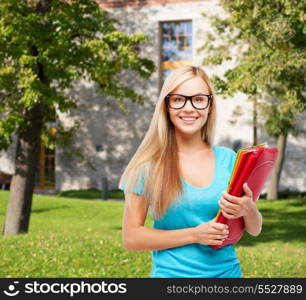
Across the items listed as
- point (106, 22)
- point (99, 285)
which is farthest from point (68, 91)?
point (99, 285)

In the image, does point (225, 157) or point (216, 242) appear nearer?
point (216, 242)

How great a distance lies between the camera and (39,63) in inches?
468

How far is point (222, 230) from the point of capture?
81.5 inches

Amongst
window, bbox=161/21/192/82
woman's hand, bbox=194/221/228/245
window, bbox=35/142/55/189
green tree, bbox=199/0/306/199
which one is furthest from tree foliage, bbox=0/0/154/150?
window, bbox=35/142/55/189

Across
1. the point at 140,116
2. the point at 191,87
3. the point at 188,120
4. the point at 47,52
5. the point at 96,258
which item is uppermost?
the point at 47,52

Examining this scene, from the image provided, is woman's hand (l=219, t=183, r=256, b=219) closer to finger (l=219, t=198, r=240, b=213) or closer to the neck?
finger (l=219, t=198, r=240, b=213)

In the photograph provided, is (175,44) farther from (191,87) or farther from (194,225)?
(194,225)

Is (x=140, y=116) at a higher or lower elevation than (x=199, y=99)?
lower

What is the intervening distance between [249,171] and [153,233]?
19.1 inches

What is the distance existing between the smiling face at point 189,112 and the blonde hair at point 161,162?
0.07 ft

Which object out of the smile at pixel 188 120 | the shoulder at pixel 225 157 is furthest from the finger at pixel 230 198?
the smile at pixel 188 120

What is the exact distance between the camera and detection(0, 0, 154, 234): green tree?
1113 cm

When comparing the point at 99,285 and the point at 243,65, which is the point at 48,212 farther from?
the point at 99,285

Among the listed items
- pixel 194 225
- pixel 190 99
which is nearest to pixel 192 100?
pixel 190 99
